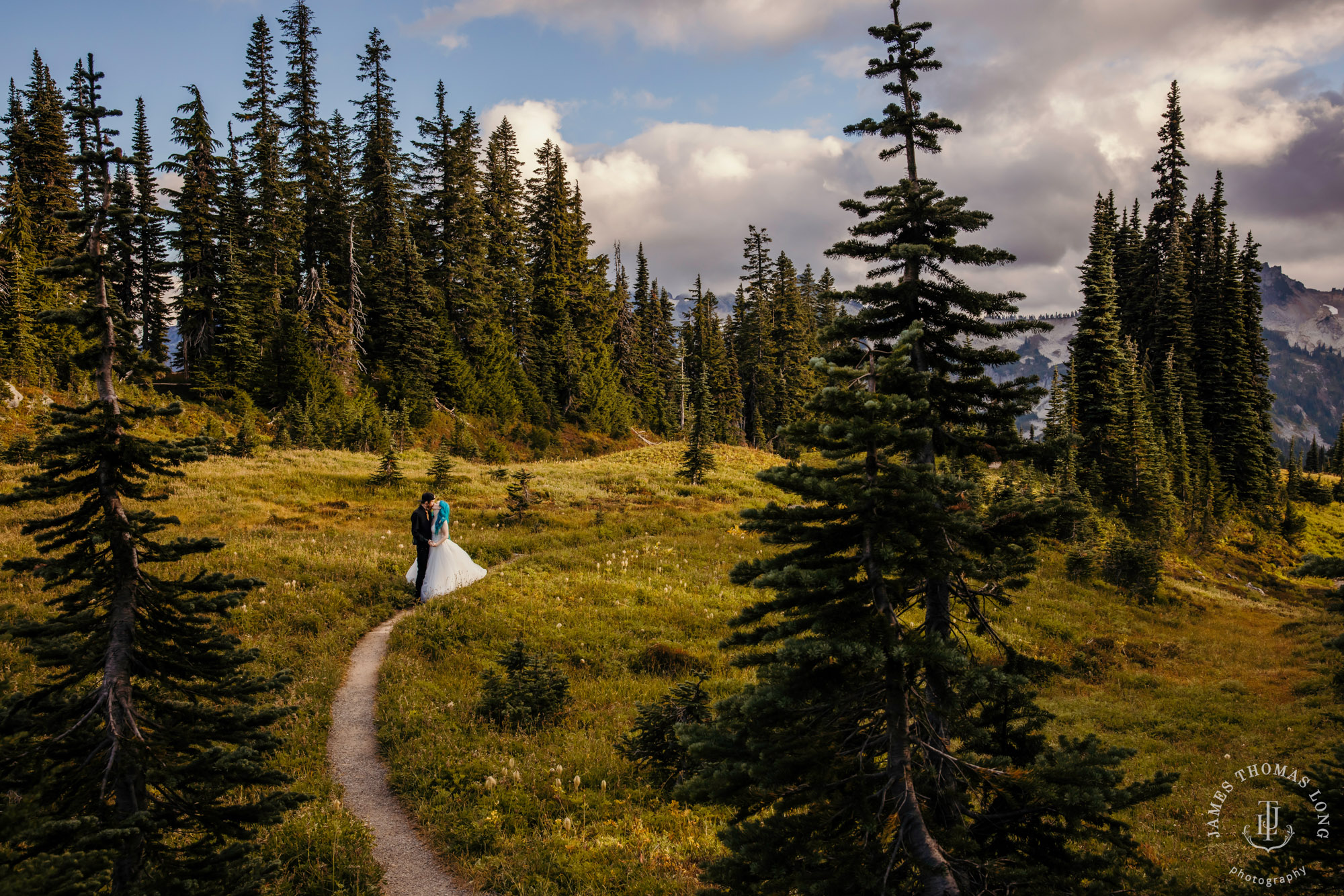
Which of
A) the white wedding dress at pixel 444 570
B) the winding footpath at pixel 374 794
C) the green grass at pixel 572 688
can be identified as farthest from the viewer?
the white wedding dress at pixel 444 570

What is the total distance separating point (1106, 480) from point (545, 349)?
169 feet

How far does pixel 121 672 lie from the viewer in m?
4.69

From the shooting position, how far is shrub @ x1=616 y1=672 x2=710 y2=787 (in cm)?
941

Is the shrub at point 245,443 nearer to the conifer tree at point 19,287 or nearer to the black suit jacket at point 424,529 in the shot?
the conifer tree at point 19,287

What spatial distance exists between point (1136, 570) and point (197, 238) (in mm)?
61151

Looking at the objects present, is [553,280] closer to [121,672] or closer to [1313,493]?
[121,672]

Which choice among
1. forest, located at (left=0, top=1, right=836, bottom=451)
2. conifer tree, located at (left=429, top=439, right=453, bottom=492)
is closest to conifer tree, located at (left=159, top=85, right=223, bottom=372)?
forest, located at (left=0, top=1, right=836, bottom=451)

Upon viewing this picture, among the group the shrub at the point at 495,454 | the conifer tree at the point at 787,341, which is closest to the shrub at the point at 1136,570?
the shrub at the point at 495,454

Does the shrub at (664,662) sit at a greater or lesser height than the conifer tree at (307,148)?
lesser

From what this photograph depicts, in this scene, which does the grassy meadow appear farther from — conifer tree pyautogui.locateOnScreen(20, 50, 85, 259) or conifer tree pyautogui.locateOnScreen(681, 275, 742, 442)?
conifer tree pyautogui.locateOnScreen(681, 275, 742, 442)

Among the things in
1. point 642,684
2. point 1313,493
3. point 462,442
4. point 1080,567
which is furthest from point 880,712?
→ point 1313,493

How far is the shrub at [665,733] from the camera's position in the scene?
370 inches

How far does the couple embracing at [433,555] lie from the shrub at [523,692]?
5.89 m
